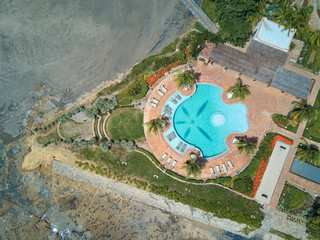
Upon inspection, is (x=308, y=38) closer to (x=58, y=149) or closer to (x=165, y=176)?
(x=165, y=176)

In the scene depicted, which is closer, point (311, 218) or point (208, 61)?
point (311, 218)

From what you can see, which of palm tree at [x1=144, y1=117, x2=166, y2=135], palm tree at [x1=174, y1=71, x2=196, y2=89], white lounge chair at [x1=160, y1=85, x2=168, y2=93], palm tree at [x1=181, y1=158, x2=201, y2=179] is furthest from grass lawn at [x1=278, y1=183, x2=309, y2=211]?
white lounge chair at [x1=160, y1=85, x2=168, y2=93]

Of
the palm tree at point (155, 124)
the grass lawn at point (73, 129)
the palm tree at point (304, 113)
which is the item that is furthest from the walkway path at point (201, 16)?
the grass lawn at point (73, 129)

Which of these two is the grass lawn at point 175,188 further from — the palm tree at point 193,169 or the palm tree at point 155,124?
the palm tree at point 155,124

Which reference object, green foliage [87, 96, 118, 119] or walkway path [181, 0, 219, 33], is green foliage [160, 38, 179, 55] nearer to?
walkway path [181, 0, 219, 33]

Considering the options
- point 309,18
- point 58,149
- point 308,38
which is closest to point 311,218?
point 308,38

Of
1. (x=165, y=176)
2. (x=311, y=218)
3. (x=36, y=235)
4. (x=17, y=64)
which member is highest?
(x=311, y=218)
